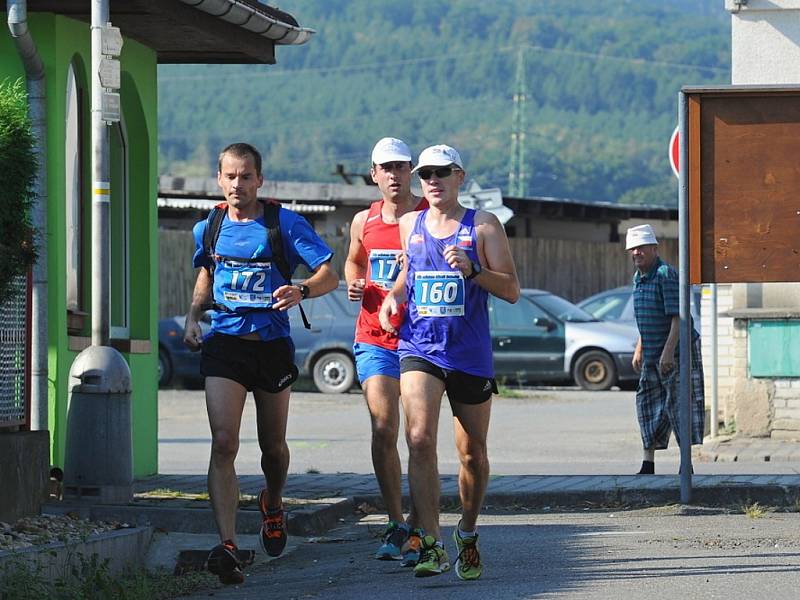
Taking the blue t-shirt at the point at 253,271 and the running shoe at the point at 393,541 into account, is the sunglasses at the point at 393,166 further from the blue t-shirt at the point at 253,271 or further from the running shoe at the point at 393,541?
the running shoe at the point at 393,541

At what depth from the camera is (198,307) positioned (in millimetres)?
9328

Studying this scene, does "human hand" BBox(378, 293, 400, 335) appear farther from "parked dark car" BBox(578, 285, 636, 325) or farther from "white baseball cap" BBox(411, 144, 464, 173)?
"parked dark car" BBox(578, 285, 636, 325)

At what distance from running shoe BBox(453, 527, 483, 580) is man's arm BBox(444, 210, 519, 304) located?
1103mm

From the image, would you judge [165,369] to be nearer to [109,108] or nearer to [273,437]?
[109,108]

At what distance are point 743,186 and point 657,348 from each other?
223cm

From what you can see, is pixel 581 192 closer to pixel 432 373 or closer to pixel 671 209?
pixel 671 209

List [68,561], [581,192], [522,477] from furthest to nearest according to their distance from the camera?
[581,192] < [522,477] < [68,561]

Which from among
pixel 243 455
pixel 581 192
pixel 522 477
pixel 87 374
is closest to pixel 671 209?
pixel 243 455

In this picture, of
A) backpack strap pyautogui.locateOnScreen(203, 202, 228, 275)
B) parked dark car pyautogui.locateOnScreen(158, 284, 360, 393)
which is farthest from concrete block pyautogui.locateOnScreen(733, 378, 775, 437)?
parked dark car pyautogui.locateOnScreen(158, 284, 360, 393)

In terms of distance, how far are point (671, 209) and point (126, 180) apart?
28146 millimetres

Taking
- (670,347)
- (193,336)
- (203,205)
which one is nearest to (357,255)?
(193,336)

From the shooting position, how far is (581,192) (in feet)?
596

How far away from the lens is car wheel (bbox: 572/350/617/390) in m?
26.3

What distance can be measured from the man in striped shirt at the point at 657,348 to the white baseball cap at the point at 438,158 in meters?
4.57
